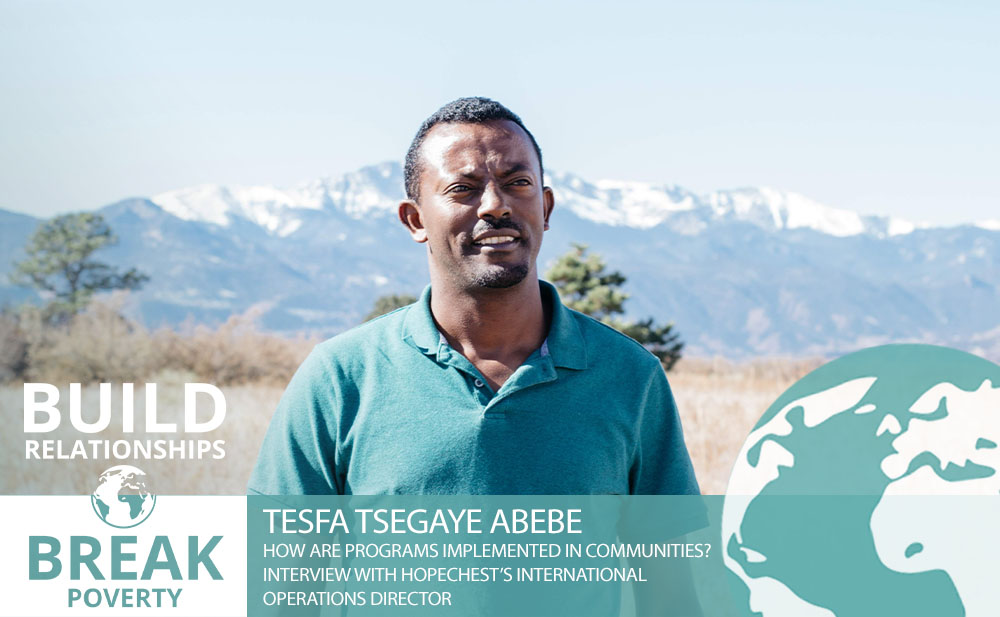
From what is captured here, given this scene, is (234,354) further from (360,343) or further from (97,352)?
(360,343)

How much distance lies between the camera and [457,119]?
232 cm

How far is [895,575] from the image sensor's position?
13.1 feet

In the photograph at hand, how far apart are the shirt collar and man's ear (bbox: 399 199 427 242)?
162 millimetres

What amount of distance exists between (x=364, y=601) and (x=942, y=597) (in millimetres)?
2540

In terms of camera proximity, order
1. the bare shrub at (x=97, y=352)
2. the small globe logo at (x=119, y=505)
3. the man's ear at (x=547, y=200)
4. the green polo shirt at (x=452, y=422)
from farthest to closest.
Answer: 1. the bare shrub at (x=97, y=352)
2. the small globe logo at (x=119, y=505)
3. the man's ear at (x=547, y=200)
4. the green polo shirt at (x=452, y=422)

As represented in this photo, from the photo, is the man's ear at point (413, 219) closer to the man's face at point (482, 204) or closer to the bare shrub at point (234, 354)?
the man's face at point (482, 204)

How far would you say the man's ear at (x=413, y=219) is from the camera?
7.92ft

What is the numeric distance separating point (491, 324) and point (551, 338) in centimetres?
14

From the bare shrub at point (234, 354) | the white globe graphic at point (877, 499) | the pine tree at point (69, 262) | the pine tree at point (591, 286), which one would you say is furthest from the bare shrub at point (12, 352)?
the pine tree at point (69, 262)

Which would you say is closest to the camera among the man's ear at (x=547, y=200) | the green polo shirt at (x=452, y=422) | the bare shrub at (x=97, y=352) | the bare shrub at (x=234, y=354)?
the green polo shirt at (x=452, y=422)

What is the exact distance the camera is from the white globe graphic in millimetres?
3943

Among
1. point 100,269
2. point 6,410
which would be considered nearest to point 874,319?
point 100,269

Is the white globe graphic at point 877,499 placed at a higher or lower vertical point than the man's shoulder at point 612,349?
lower

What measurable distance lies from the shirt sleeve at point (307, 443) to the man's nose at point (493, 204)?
470 millimetres
